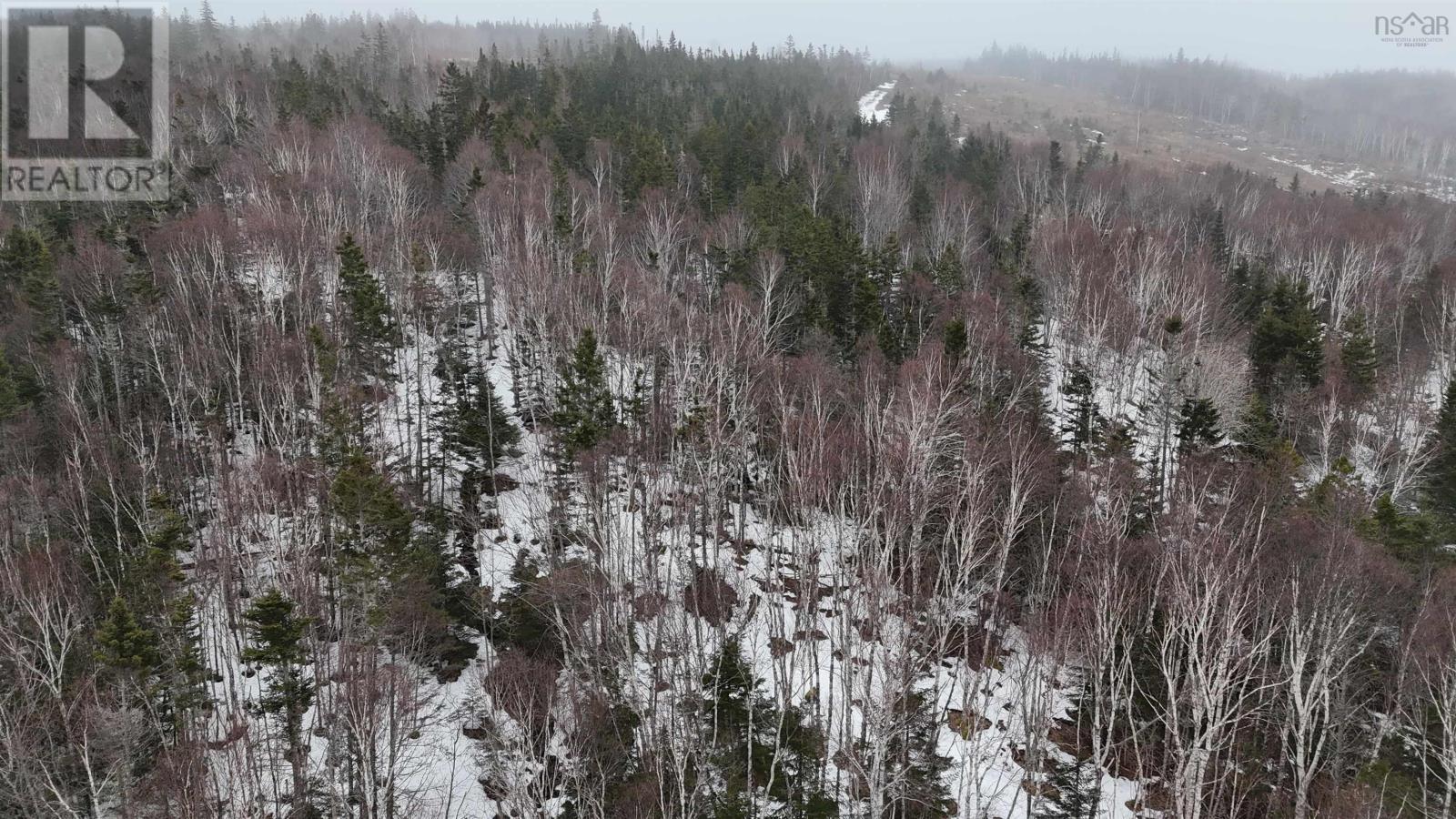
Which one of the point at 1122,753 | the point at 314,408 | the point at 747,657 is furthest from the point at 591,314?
the point at 1122,753

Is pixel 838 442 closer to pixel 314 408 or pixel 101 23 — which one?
pixel 314 408

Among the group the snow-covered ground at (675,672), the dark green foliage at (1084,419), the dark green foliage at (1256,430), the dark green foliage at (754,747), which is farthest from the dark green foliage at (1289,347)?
the dark green foliage at (754,747)

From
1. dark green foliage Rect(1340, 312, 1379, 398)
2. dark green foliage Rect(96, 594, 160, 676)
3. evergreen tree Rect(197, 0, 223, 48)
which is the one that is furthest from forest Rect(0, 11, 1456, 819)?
evergreen tree Rect(197, 0, 223, 48)

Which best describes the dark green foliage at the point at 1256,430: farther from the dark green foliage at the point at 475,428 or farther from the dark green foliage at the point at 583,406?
the dark green foliage at the point at 475,428

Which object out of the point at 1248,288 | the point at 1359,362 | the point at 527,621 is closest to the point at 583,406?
the point at 527,621

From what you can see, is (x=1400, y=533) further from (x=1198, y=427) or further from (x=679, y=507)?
(x=679, y=507)

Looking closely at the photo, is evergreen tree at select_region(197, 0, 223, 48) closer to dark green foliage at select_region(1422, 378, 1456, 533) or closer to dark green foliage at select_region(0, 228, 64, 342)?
dark green foliage at select_region(0, 228, 64, 342)
